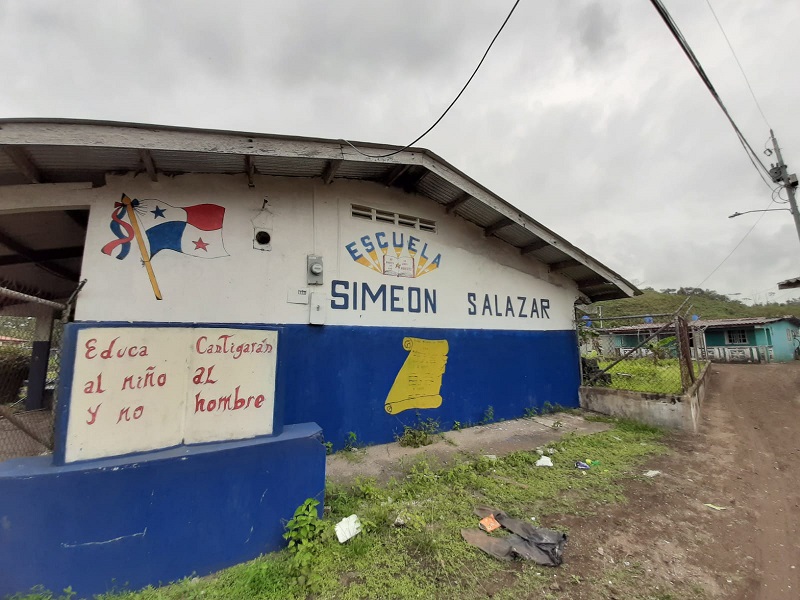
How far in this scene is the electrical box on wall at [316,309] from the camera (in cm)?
545

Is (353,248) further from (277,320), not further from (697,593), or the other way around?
(697,593)

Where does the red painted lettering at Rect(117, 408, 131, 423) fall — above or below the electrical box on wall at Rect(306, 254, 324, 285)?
below

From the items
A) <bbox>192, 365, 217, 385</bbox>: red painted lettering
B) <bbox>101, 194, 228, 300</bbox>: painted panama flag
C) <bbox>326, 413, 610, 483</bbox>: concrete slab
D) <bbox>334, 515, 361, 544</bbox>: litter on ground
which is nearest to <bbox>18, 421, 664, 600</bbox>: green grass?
<bbox>334, 515, 361, 544</bbox>: litter on ground

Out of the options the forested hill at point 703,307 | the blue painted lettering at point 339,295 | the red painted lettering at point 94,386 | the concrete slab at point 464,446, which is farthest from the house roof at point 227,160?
the forested hill at point 703,307

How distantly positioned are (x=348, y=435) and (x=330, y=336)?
160 cm

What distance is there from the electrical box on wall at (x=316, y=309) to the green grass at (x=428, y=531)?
2369mm

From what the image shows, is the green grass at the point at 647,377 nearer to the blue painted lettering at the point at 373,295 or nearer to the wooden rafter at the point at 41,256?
the blue painted lettering at the point at 373,295

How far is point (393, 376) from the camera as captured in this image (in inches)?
239

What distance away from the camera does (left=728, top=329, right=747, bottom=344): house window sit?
24.8 meters

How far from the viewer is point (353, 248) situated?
596 centimetres

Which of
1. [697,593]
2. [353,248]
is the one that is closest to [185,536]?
[697,593]

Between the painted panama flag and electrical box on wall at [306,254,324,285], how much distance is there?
121cm

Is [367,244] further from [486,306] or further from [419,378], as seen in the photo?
[486,306]

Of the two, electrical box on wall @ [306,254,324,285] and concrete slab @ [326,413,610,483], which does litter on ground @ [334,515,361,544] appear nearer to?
concrete slab @ [326,413,610,483]
